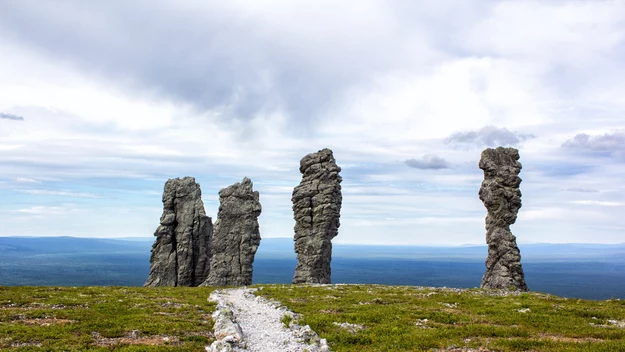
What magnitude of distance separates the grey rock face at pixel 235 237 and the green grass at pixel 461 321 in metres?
29.9

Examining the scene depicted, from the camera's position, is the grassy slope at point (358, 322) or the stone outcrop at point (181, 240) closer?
the grassy slope at point (358, 322)

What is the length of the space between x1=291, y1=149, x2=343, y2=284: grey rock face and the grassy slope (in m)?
27.3

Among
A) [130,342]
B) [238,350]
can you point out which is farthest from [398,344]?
[130,342]

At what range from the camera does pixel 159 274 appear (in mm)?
78500

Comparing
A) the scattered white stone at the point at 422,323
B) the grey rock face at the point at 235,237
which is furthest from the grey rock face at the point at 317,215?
the scattered white stone at the point at 422,323

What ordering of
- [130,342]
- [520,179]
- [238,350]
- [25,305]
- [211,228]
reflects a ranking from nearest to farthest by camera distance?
[238,350]
[130,342]
[25,305]
[520,179]
[211,228]

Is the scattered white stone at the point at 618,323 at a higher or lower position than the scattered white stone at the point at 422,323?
higher

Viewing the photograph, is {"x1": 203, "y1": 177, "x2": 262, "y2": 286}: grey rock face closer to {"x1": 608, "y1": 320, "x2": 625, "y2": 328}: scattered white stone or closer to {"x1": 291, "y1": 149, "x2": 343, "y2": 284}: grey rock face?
{"x1": 291, "y1": 149, "x2": 343, "y2": 284}: grey rock face

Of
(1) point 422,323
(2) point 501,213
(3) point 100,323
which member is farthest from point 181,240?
(1) point 422,323

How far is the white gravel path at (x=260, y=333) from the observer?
76.9 feet

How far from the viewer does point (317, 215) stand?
242 feet

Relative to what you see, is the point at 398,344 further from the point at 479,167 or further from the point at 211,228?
the point at 211,228

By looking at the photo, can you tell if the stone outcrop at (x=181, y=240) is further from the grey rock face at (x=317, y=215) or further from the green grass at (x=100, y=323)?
the green grass at (x=100, y=323)

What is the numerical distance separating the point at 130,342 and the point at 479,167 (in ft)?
184
